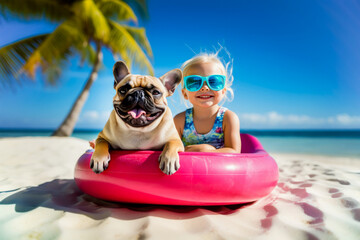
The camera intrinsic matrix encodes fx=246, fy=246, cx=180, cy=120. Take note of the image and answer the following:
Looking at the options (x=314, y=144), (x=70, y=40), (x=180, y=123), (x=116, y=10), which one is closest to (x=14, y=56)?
(x=70, y=40)

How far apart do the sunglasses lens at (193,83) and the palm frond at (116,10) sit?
8546 mm

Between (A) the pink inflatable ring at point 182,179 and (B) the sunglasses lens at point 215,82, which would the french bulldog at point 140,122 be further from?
(B) the sunglasses lens at point 215,82

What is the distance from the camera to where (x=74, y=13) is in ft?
34.0

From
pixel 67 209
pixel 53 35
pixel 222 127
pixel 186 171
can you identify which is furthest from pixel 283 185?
pixel 53 35

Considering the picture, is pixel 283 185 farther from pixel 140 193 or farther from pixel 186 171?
pixel 140 193

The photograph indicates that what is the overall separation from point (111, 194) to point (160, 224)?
21.2 inches

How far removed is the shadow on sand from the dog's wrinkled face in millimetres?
719

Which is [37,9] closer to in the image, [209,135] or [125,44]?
[125,44]

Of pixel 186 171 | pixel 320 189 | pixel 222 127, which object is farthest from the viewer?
pixel 222 127

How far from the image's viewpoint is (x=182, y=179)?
1.88 meters

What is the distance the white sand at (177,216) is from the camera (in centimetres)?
167

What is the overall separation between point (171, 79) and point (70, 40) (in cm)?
931

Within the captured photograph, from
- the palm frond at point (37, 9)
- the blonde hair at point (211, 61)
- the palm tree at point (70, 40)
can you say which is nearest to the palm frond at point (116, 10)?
the palm tree at point (70, 40)

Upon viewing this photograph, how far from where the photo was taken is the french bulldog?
191cm
